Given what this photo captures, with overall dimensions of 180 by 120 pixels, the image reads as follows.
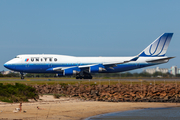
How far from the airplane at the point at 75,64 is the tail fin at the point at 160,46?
236 centimetres

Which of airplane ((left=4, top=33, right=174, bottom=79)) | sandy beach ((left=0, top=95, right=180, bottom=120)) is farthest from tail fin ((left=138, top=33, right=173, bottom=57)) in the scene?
sandy beach ((left=0, top=95, right=180, bottom=120))

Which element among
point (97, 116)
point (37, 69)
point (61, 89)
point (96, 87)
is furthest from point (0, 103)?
point (37, 69)

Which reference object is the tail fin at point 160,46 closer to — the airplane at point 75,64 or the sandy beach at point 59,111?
the airplane at point 75,64

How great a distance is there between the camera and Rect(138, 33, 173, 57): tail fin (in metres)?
57.5

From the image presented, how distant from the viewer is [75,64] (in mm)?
53156

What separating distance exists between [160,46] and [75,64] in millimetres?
18113

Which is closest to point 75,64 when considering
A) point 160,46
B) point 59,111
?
point 160,46

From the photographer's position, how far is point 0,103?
23.8 m

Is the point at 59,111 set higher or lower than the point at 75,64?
lower

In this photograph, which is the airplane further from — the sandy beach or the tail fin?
the sandy beach

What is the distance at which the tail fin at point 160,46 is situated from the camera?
189ft

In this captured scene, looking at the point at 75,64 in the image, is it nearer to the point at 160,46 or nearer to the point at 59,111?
the point at 160,46

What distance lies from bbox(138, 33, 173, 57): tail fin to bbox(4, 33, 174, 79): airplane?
92.9 inches

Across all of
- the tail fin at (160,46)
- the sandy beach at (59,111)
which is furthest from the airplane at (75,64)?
the sandy beach at (59,111)
